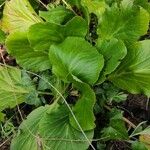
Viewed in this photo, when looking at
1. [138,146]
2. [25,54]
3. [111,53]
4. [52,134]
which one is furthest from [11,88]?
[138,146]

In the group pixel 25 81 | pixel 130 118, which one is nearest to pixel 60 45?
pixel 25 81

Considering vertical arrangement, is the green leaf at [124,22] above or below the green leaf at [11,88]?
above

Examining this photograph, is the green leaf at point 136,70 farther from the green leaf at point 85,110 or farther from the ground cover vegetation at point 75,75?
the green leaf at point 85,110

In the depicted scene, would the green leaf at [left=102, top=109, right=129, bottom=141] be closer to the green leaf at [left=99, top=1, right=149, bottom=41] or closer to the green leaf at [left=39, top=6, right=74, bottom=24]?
the green leaf at [left=99, top=1, right=149, bottom=41]

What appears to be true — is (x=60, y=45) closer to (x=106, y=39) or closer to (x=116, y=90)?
(x=106, y=39)

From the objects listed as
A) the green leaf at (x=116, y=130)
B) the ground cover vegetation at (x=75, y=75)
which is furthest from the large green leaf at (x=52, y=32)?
the green leaf at (x=116, y=130)
